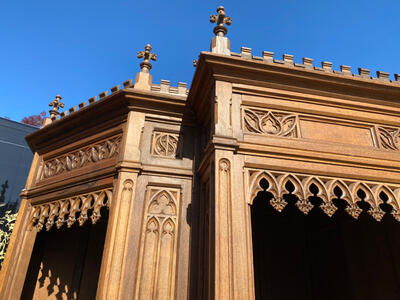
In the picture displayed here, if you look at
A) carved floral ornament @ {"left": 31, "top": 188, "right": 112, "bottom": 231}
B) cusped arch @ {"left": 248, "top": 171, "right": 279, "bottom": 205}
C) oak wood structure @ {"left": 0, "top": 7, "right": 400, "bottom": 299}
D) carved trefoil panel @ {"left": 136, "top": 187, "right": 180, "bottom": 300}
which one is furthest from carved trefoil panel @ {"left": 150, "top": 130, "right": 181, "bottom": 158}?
cusped arch @ {"left": 248, "top": 171, "right": 279, "bottom": 205}

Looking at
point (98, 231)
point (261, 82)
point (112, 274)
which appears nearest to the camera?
point (112, 274)

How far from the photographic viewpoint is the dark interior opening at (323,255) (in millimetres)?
4730

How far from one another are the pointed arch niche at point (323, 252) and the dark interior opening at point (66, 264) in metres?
3.25

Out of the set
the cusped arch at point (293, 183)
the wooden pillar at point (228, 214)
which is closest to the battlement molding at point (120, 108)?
the wooden pillar at point (228, 214)

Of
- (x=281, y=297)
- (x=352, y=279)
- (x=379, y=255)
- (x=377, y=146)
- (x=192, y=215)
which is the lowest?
(x=281, y=297)

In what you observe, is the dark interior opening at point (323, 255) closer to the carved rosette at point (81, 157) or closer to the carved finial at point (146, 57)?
the carved rosette at point (81, 157)

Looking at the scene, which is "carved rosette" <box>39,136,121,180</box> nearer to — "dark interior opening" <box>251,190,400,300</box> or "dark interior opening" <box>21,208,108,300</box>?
"dark interior opening" <box>21,208,108,300</box>

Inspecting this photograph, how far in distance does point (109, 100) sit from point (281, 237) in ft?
Answer: 14.3

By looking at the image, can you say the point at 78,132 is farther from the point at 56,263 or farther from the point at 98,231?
the point at 56,263

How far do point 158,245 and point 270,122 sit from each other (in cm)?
227

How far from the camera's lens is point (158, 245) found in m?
3.84

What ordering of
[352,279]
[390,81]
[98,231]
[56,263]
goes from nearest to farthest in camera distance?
[390,81] → [352,279] → [56,263] → [98,231]

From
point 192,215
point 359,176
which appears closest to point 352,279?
point 359,176

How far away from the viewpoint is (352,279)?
5.14 m
